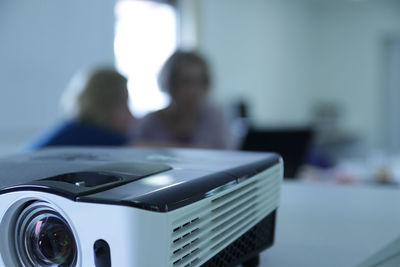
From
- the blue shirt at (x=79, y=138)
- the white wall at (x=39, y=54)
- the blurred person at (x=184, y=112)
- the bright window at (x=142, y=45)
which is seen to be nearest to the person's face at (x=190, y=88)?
the blurred person at (x=184, y=112)

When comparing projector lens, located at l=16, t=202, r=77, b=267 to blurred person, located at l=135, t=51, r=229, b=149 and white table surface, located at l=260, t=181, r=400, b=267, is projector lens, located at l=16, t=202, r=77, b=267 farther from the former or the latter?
blurred person, located at l=135, t=51, r=229, b=149

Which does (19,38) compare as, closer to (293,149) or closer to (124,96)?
(124,96)

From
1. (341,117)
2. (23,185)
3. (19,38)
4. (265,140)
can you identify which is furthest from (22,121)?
(341,117)

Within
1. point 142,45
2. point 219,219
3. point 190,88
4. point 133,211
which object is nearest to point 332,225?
point 219,219

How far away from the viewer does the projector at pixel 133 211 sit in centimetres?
34

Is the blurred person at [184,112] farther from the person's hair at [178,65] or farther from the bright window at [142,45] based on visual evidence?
the bright window at [142,45]

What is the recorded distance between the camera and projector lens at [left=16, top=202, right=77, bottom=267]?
15.5 inches

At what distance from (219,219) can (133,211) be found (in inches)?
5.0

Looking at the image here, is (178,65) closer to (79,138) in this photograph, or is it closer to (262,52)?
(79,138)

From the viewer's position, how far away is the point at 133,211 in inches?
13.0

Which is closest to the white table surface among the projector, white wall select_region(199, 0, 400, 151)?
the projector

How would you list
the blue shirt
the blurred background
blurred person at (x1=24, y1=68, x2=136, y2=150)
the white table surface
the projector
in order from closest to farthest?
the projector, the white table surface, the blue shirt, blurred person at (x1=24, y1=68, x2=136, y2=150), the blurred background

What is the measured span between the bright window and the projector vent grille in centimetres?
291

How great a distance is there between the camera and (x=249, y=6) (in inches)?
193
